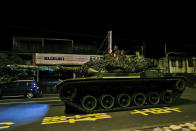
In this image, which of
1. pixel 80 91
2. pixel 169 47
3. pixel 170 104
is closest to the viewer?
pixel 80 91

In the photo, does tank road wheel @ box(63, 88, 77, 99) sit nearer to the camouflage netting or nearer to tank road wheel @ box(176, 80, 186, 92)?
the camouflage netting

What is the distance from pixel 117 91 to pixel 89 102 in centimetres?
139

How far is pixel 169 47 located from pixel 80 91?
24.3 meters

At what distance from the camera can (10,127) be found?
4.07m

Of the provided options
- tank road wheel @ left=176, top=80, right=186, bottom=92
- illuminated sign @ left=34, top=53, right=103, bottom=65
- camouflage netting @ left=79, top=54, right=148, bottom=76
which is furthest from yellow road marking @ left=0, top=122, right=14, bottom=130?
illuminated sign @ left=34, top=53, right=103, bottom=65

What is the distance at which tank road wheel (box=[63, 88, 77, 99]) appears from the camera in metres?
5.23

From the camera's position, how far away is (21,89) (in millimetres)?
10305

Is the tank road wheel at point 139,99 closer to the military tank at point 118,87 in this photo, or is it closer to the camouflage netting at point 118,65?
the military tank at point 118,87

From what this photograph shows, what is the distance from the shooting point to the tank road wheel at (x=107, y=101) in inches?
219

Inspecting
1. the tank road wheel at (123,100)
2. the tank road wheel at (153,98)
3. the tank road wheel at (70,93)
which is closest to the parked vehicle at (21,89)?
the tank road wheel at (70,93)

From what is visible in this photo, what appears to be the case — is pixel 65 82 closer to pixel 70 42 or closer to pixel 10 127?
pixel 10 127

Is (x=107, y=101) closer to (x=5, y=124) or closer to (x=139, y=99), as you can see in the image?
(x=139, y=99)

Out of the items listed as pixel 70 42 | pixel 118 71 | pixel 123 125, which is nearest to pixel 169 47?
pixel 70 42

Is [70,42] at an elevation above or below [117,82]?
above
